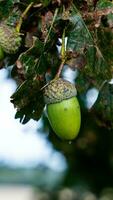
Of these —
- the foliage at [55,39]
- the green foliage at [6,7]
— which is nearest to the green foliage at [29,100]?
the foliage at [55,39]

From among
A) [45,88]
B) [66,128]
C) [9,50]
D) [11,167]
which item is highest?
[9,50]

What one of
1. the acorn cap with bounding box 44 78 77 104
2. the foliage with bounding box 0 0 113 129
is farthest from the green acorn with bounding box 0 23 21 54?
the acorn cap with bounding box 44 78 77 104

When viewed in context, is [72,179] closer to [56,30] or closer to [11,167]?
[56,30]

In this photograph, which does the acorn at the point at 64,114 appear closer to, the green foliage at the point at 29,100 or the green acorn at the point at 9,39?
the green foliage at the point at 29,100

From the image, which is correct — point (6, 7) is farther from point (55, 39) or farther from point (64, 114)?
point (64, 114)

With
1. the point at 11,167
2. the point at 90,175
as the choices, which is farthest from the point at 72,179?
the point at 11,167

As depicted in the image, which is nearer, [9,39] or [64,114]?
[9,39]

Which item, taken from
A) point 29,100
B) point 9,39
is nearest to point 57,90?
point 29,100
